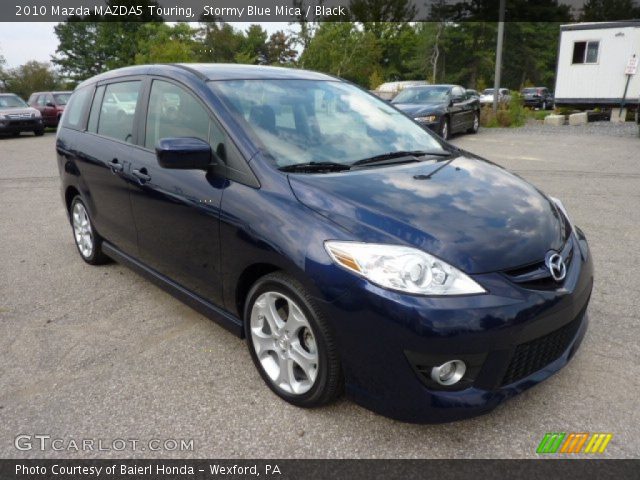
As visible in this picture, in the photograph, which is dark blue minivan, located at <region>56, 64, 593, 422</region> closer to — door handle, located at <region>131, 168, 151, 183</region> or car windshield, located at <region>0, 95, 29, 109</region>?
door handle, located at <region>131, 168, 151, 183</region>

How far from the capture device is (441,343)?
2109 mm

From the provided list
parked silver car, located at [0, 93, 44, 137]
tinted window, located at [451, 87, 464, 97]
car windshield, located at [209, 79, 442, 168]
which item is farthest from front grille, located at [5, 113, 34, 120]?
car windshield, located at [209, 79, 442, 168]

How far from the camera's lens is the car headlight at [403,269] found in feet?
7.07

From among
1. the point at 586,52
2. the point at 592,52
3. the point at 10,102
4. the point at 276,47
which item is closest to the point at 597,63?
the point at 592,52

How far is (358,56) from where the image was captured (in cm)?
3597

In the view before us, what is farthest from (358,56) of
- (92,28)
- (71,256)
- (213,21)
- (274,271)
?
(92,28)

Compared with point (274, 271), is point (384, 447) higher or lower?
lower

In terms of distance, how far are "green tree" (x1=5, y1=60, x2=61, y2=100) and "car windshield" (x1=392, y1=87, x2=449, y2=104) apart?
137 ft

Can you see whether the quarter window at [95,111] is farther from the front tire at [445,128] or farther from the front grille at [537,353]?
the front tire at [445,128]

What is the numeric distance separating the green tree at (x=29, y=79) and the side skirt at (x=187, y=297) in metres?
49.4

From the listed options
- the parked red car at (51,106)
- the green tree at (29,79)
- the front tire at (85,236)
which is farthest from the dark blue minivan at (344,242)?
the green tree at (29,79)

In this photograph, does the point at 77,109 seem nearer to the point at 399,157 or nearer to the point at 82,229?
the point at 82,229

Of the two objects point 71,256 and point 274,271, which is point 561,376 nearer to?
point 274,271
